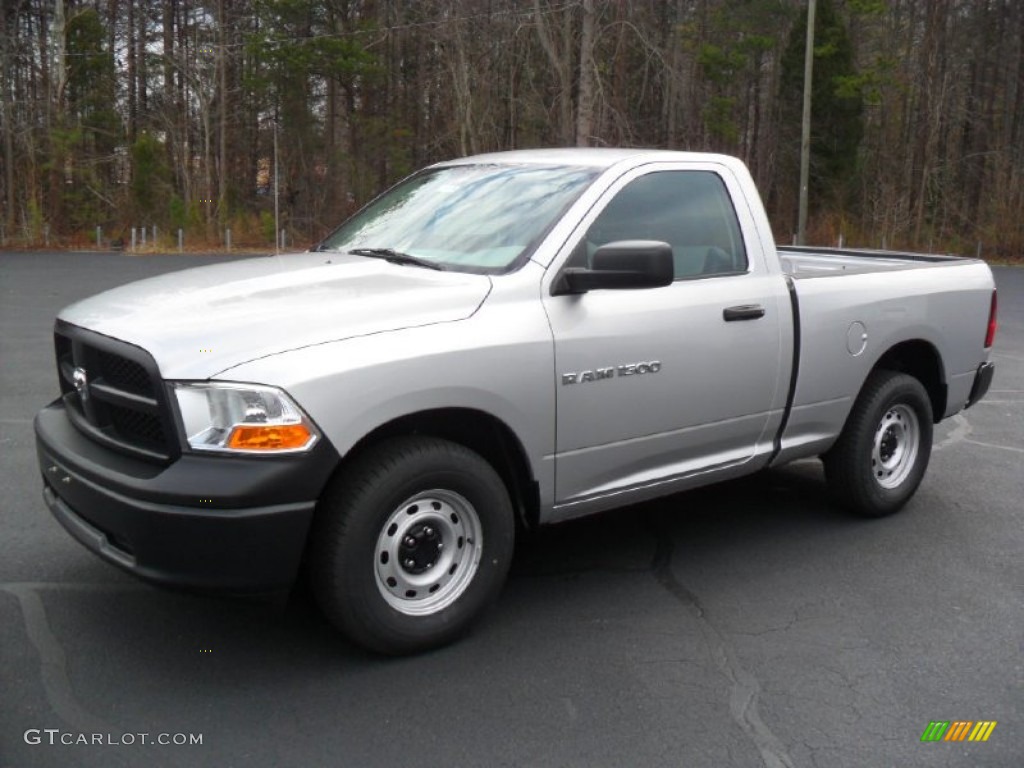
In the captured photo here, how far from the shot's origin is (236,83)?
152 feet

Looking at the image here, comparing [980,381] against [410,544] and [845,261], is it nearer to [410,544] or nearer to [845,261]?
[845,261]

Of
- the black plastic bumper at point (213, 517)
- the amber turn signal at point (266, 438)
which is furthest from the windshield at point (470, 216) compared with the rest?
the black plastic bumper at point (213, 517)

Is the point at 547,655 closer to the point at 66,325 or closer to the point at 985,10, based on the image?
the point at 66,325

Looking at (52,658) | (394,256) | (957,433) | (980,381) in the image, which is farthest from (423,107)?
(52,658)

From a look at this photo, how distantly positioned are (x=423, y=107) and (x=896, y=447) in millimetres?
44765

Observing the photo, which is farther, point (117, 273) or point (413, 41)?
point (413, 41)

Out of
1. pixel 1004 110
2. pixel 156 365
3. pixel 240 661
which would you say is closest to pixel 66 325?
pixel 156 365

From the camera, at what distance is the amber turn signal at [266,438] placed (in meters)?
3.47

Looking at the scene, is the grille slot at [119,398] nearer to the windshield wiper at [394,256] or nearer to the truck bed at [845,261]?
→ the windshield wiper at [394,256]

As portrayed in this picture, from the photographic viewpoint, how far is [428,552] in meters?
4.02

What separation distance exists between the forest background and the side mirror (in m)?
32.2

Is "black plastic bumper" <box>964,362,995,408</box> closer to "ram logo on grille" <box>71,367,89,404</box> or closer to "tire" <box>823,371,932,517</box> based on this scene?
"tire" <box>823,371,932,517</box>

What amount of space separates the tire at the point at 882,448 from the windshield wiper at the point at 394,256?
99.3 inches

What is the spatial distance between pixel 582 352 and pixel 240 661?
1750 millimetres
